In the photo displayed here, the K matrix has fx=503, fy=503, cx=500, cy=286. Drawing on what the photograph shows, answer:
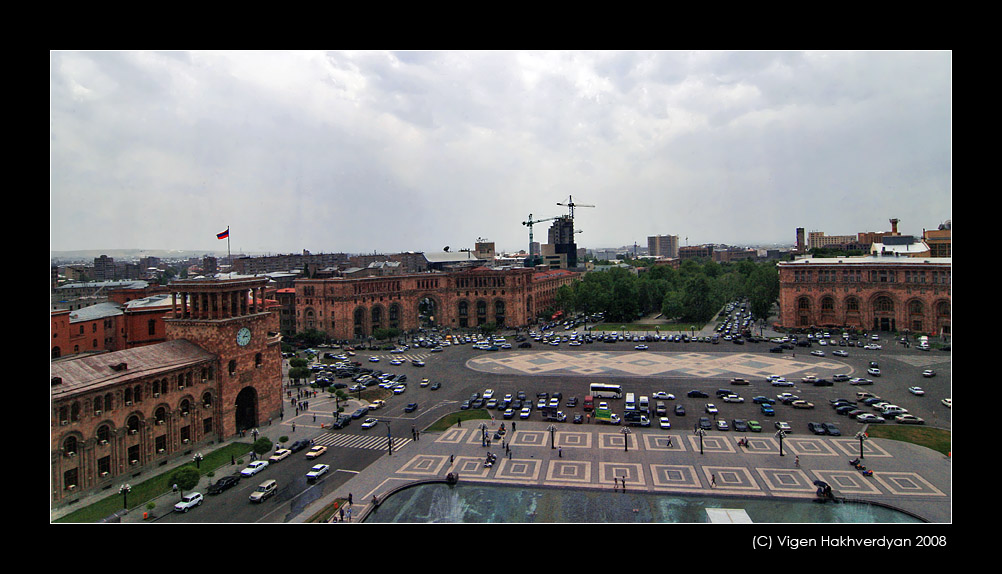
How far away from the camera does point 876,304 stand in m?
65.4

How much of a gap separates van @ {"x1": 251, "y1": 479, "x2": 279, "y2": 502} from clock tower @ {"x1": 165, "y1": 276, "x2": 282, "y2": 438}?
894cm

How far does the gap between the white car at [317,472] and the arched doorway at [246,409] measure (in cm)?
942

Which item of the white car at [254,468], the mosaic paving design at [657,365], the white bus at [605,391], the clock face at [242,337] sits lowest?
the white car at [254,468]

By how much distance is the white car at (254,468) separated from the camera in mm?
27219

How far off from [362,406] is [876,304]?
65.4m

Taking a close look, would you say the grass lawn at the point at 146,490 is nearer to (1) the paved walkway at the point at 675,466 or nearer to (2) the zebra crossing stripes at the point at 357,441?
(2) the zebra crossing stripes at the point at 357,441

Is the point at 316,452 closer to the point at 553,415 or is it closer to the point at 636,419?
the point at 553,415

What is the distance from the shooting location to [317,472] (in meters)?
26.5

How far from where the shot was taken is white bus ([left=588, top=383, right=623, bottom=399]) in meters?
40.3

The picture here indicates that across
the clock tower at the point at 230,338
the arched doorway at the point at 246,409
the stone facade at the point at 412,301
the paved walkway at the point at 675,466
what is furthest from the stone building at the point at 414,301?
the paved walkway at the point at 675,466

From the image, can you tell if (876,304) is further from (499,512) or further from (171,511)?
(171,511)

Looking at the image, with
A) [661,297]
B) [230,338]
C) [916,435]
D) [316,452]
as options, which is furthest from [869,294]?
[230,338]

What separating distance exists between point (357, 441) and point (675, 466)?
19141 mm

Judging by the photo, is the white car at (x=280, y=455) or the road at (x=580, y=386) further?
the white car at (x=280, y=455)
